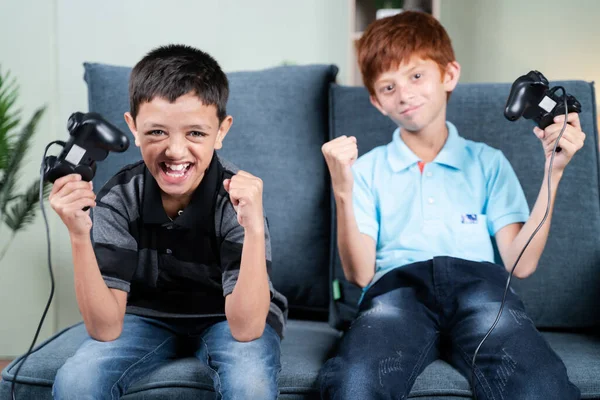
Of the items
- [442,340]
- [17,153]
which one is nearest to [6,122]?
[17,153]

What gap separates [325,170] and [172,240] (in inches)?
23.7

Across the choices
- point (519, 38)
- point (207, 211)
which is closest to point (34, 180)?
point (207, 211)

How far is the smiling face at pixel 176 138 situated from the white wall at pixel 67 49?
1.24m

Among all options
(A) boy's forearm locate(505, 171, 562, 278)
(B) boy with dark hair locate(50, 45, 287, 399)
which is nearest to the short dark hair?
(B) boy with dark hair locate(50, 45, 287, 399)

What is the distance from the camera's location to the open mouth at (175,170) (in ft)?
4.26

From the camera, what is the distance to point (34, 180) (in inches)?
94.3

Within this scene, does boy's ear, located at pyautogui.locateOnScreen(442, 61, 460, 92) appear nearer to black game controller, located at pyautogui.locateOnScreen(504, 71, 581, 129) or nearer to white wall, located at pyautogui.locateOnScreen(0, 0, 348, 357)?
black game controller, located at pyautogui.locateOnScreen(504, 71, 581, 129)

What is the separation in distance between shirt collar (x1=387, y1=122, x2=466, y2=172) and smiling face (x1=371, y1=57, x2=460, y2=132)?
0.06 meters

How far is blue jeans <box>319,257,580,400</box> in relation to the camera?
4.03 ft

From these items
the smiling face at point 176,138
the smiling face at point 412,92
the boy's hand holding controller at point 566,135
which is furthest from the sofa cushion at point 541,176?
the smiling face at point 176,138

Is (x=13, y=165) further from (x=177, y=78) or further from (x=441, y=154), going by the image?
(x=441, y=154)

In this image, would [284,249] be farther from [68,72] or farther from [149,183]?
[68,72]

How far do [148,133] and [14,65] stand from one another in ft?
4.53

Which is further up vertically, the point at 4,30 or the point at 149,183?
the point at 4,30
